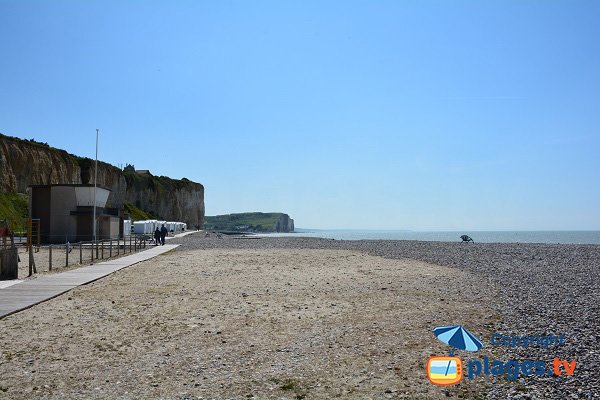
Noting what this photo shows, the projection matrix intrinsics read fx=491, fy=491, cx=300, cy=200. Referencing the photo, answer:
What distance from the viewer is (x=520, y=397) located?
5.60 m

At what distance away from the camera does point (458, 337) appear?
841 cm

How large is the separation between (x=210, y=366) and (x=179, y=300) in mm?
5920

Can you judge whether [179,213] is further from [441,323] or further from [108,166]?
[441,323]

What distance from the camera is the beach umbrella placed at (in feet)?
25.9

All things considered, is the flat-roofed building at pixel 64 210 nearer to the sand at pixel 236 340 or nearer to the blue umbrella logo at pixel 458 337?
the sand at pixel 236 340

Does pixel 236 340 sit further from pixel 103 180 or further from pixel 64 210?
pixel 103 180

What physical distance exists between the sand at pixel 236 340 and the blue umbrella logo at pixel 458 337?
250 millimetres

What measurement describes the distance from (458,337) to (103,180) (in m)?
92.1

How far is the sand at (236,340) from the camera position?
20.1 feet

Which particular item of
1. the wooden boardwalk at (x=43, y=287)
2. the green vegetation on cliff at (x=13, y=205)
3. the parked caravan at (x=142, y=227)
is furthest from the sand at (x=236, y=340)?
the parked caravan at (x=142, y=227)

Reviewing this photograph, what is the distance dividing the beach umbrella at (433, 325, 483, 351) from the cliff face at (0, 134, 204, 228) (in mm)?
53150

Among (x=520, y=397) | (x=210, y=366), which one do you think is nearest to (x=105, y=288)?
(x=210, y=366)

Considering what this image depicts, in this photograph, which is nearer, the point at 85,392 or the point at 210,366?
the point at 85,392

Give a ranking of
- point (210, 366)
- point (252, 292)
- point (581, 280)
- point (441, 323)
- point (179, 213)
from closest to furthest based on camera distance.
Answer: point (210, 366) < point (441, 323) < point (252, 292) < point (581, 280) < point (179, 213)
